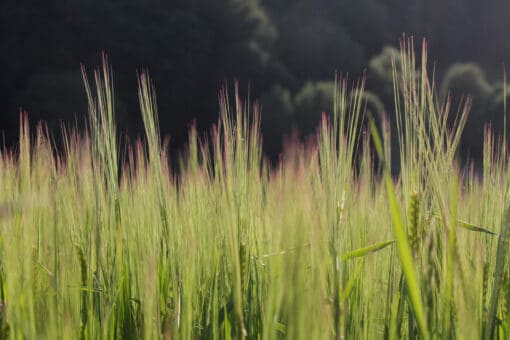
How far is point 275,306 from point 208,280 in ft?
1.02

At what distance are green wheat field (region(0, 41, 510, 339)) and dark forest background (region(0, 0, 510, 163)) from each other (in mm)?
13872

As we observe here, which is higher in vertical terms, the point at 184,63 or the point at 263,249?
the point at 184,63

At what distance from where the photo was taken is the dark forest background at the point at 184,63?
53.9 feet

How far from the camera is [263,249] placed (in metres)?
1.13

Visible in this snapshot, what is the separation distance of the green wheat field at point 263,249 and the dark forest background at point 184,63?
45.5 feet

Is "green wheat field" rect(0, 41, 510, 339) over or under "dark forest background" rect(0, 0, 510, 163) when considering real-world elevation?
under

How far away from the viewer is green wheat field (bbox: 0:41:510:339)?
720 mm

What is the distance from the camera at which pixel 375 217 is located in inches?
50.0

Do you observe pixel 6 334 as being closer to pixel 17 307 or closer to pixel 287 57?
pixel 17 307

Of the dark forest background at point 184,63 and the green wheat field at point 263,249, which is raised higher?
the dark forest background at point 184,63

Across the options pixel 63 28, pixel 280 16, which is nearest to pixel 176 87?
pixel 63 28

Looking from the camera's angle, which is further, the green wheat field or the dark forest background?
the dark forest background

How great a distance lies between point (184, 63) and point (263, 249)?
17.7m

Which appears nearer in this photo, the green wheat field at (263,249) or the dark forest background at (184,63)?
the green wheat field at (263,249)
